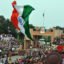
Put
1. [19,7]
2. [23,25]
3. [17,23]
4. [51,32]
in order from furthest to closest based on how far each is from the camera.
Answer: [51,32] < [19,7] < [17,23] < [23,25]

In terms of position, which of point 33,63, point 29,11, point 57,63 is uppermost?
point 29,11

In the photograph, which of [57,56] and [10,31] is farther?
[10,31]

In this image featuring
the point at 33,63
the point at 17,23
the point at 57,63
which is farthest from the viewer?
the point at 33,63

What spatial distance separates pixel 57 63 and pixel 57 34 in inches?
2220

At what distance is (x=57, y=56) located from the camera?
15.5 ft

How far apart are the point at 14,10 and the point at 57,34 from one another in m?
45.4

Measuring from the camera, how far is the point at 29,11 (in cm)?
1368

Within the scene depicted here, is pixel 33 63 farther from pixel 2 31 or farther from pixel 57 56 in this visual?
pixel 2 31

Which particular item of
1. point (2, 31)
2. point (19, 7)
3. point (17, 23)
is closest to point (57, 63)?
point (17, 23)

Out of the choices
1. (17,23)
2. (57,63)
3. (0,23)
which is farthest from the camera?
(0,23)

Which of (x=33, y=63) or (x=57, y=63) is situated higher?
(x=57, y=63)

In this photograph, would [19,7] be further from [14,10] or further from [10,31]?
[10,31]

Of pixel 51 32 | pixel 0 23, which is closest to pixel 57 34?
pixel 51 32

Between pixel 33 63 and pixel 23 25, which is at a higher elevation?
pixel 23 25
